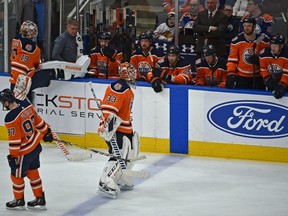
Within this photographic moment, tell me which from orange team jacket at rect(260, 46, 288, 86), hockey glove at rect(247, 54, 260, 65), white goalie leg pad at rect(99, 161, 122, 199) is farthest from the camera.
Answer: hockey glove at rect(247, 54, 260, 65)

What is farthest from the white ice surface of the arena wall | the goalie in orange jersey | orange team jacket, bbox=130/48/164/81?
Answer: orange team jacket, bbox=130/48/164/81

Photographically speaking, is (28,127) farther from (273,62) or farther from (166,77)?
(273,62)

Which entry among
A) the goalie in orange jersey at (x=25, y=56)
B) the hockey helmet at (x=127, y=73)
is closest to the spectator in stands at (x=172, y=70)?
the goalie in orange jersey at (x=25, y=56)

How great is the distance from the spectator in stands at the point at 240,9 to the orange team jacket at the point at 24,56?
2.40 m

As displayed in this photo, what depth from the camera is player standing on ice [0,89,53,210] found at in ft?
25.7

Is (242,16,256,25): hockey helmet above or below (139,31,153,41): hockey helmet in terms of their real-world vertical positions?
above

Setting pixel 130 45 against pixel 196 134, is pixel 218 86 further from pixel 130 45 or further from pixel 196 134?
pixel 130 45

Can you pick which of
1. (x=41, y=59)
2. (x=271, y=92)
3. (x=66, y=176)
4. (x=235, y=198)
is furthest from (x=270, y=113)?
(x=41, y=59)

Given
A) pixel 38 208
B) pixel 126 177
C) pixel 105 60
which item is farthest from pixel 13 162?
pixel 105 60

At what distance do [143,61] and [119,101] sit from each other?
8.04 feet

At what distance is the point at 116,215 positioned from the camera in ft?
26.2

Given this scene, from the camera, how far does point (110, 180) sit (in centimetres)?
855

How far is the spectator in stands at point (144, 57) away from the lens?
35.2 feet

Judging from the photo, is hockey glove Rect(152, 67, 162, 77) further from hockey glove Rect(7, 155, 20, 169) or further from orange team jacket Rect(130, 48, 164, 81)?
hockey glove Rect(7, 155, 20, 169)
